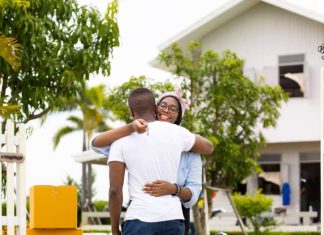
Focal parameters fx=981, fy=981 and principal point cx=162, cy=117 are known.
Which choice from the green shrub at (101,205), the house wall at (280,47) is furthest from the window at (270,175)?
the green shrub at (101,205)

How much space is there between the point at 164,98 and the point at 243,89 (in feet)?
47.4

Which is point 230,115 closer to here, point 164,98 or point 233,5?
point 233,5

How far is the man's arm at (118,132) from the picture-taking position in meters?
5.15

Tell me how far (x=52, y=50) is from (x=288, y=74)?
12978mm

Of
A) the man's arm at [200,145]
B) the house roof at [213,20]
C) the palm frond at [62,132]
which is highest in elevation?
the house roof at [213,20]

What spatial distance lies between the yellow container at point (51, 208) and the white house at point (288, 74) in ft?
63.3

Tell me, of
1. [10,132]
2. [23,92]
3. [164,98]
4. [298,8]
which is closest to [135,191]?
[164,98]

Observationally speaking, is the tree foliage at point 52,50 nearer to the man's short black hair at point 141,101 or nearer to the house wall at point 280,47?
the man's short black hair at point 141,101

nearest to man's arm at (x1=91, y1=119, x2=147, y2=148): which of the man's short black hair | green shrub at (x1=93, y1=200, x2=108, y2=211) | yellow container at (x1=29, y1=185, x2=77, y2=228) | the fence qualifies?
the man's short black hair

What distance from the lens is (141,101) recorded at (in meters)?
5.28

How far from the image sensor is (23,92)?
14773 millimetres

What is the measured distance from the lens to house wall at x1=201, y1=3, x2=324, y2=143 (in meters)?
26.8

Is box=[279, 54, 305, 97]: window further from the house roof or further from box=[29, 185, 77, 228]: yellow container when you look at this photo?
Result: box=[29, 185, 77, 228]: yellow container

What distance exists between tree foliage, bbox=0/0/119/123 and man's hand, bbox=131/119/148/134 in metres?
9.22
